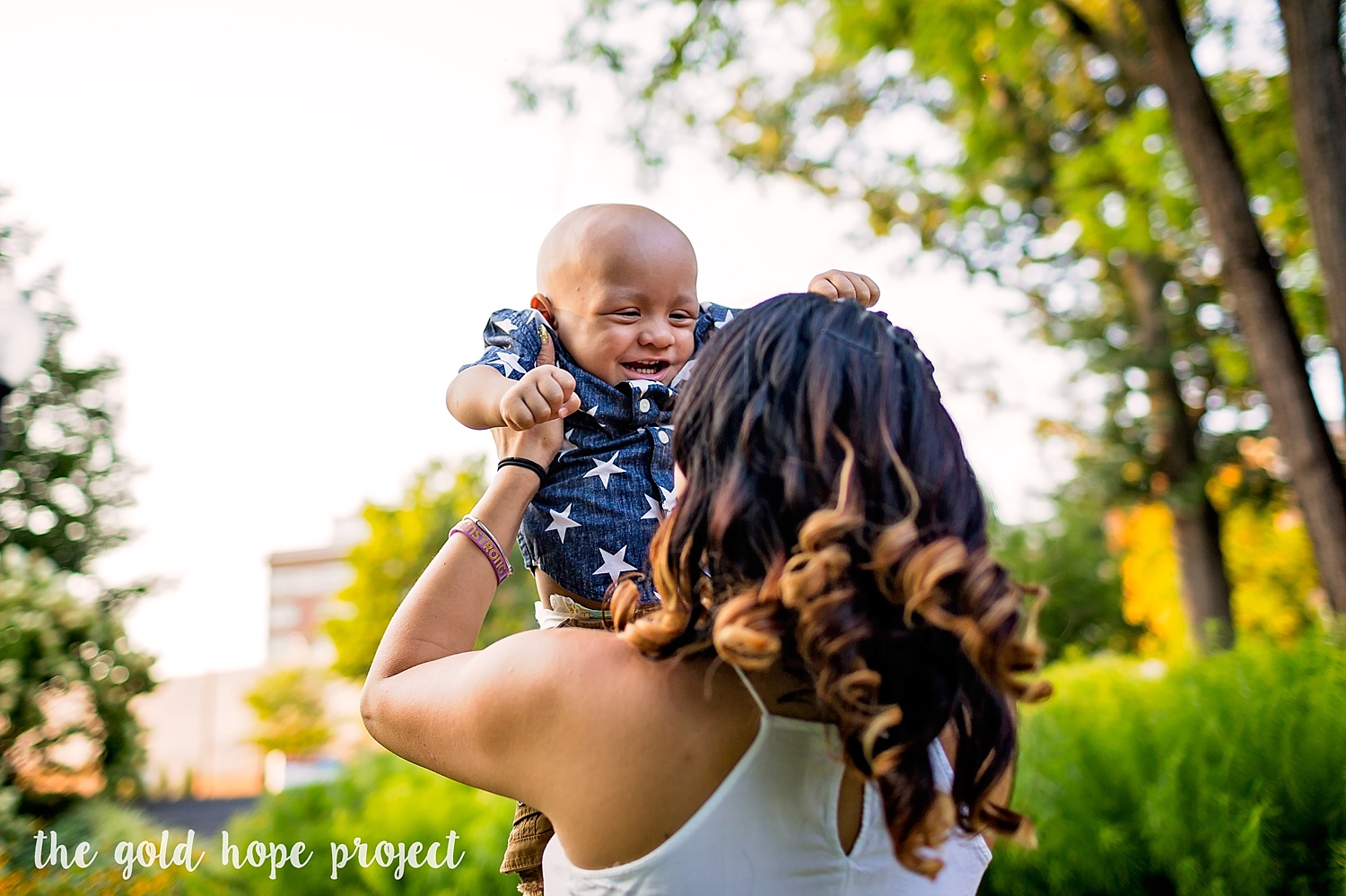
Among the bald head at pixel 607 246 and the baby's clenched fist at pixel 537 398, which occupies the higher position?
the bald head at pixel 607 246

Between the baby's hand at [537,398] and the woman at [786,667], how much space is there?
10.8 inches

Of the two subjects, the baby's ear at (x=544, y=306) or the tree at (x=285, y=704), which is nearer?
the baby's ear at (x=544, y=306)

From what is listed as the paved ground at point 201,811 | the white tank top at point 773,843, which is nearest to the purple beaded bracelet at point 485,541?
the white tank top at point 773,843

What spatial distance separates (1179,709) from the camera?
3.85 m

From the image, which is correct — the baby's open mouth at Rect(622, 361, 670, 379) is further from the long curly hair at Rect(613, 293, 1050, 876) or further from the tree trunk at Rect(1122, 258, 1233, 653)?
the tree trunk at Rect(1122, 258, 1233, 653)

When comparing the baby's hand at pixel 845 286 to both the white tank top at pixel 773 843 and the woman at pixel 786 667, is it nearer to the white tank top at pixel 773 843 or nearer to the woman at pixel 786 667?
the woman at pixel 786 667

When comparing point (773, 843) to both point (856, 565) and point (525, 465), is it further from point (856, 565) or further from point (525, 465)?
point (525, 465)

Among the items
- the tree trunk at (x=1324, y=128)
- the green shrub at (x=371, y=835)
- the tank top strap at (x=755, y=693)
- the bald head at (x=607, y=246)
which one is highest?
the tree trunk at (x=1324, y=128)

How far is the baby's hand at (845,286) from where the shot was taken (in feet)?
5.08

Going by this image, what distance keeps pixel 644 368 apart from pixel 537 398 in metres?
0.46

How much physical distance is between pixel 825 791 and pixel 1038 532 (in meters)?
18.3

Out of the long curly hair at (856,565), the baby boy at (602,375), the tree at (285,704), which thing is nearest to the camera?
the long curly hair at (856,565)

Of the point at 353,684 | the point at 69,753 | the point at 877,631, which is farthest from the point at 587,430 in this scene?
the point at 353,684

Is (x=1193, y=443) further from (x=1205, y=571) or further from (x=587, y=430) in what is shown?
(x=587, y=430)
